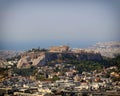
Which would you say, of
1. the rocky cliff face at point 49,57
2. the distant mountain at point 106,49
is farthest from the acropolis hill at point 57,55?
the distant mountain at point 106,49

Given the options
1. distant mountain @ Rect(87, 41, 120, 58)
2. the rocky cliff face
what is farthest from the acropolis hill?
distant mountain @ Rect(87, 41, 120, 58)

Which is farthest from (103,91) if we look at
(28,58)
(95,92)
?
(28,58)

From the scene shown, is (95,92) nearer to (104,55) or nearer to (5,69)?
(5,69)

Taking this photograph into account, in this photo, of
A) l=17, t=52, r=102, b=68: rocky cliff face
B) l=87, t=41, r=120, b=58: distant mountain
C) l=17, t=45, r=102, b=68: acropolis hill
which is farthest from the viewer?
l=17, t=45, r=102, b=68: acropolis hill

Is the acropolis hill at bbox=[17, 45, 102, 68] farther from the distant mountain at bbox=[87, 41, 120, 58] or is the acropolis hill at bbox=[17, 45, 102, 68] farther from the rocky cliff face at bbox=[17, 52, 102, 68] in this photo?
the distant mountain at bbox=[87, 41, 120, 58]

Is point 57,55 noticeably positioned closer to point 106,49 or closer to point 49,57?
point 49,57

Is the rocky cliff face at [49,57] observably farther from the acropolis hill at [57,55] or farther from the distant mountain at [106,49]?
the distant mountain at [106,49]

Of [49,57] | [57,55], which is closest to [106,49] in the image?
[57,55]
